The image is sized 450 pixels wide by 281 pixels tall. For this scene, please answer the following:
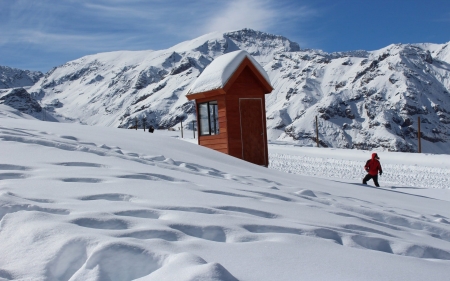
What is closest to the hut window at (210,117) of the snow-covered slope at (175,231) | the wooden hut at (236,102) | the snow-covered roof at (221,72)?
the wooden hut at (236,102)

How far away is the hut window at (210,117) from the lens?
1445cm

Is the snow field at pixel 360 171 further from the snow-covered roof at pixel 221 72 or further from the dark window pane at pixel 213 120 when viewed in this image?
the snow-covered roof at pixel 221 72

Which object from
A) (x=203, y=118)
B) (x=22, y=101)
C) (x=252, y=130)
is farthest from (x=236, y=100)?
(x=22, y=101)

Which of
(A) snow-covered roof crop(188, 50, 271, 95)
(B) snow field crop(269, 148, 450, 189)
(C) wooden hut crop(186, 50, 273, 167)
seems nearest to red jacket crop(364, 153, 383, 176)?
(B) snow field crop(269, 148, 450, 189)

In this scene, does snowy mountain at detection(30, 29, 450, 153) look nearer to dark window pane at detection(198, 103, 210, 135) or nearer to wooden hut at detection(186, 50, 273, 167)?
dark window pane at detection(198, 103, 210, 135)

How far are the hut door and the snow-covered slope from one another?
8.20 meters

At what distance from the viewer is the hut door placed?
13758 millimetres

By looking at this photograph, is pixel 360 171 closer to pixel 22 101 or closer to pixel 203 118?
pixel 203 118

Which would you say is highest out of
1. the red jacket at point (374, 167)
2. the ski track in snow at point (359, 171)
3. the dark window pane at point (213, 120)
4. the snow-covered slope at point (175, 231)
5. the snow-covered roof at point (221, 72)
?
the snow-covered roof at point (221, 72)

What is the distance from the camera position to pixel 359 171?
15453mm

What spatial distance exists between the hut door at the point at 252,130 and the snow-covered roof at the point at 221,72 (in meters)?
0.95

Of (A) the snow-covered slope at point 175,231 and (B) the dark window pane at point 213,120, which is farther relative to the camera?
(B) the dark window pane at point 213,120

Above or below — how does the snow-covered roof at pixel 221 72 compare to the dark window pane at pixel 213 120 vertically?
above

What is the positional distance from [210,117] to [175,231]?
11.7 metres
